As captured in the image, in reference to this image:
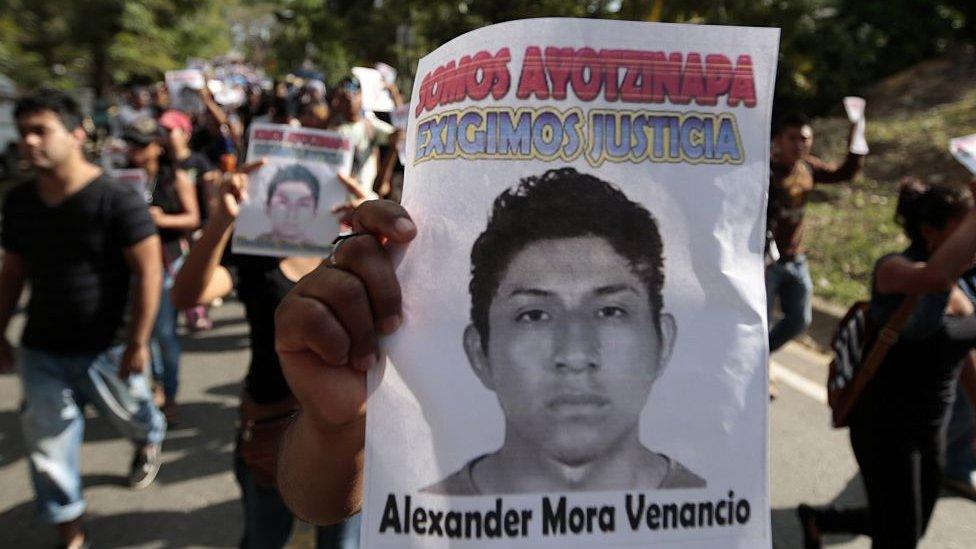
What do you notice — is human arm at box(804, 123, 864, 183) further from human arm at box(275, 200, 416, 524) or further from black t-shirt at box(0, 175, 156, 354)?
human arm at box(275, 200, 416, 524)

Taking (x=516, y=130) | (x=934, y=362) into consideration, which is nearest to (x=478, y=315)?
(x=516, y=130)

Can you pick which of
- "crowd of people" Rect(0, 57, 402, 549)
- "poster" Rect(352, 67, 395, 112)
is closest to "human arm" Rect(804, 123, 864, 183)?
"poster" Rect(352, 67, 395, 112)

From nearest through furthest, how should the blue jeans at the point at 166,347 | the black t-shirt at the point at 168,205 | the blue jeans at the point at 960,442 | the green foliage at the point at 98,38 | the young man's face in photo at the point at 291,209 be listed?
the young man's face in photo at the point at 291,209 → the blue jeans at the point at 960,442 → the blue jeans at the point at 166,347 → the black t-shirt at the point at 168,205 → the green foliage at the point at 98,38

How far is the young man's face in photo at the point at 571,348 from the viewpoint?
33.3 inches

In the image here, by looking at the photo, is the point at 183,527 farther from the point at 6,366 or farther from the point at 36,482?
the point at 6,366

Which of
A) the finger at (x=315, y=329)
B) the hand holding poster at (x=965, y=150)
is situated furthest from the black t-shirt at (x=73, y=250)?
the hand holding poster at (x=965, y=150)

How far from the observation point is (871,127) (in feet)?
39.1

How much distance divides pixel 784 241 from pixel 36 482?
3.93 metres

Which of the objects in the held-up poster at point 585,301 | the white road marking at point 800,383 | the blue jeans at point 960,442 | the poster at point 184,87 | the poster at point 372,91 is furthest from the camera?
the poster at point 184,87

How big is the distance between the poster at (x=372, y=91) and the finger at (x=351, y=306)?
4.13m

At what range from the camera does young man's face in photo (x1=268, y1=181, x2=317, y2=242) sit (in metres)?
2.15

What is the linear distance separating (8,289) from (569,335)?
9.49 ft

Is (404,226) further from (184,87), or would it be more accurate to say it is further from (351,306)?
(184,87)

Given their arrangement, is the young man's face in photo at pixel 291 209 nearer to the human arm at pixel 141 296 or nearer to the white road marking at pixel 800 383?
the human arm at pixel 141 296
